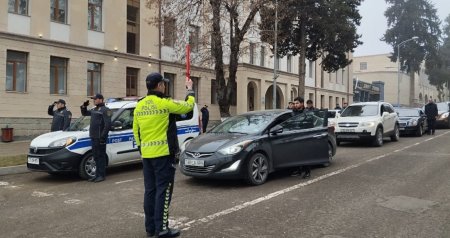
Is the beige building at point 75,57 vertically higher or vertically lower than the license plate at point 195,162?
higher

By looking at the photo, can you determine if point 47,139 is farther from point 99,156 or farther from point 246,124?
point 246,124

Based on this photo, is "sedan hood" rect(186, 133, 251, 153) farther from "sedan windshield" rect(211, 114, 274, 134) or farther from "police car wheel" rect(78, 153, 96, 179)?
"police car wheel" rect(78, 153, 96, 179)

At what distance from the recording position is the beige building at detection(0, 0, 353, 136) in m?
20.1

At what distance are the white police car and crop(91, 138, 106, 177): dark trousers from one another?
35 centimetres

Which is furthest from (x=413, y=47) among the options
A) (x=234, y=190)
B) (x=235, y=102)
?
(x=234, y=190)

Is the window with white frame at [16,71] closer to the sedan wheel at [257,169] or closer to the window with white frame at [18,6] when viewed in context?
the window with white frame at [18,6]

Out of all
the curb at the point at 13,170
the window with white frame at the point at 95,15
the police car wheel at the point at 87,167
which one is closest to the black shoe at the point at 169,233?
the police car wheel at the point at 87,167

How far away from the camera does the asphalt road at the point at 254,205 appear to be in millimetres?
5609

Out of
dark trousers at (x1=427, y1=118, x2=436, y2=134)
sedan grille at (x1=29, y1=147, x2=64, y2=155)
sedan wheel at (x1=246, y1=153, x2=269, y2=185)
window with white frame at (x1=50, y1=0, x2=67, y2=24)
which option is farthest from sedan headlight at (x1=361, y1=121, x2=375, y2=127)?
window with white frame at (x1=50, y1=0, x2=67, y2=24)

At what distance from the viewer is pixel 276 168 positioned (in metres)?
9.02

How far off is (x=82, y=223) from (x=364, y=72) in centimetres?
7842

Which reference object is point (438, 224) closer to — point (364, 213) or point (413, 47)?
point (364, 213)

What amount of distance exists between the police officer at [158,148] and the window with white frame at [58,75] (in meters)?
18.4

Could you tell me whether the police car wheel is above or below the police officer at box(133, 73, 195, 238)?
below
